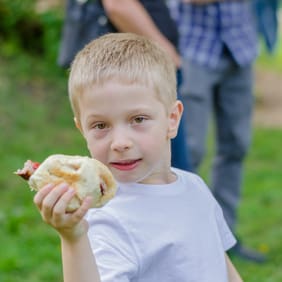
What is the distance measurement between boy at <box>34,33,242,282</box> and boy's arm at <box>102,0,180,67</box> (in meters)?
1.43

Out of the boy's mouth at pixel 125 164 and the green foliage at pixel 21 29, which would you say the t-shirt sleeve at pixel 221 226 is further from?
the green foliage at pixel 21 29

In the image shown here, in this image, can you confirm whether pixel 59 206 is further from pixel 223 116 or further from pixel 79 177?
pixel 223 116

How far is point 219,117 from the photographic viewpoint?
4.63 m

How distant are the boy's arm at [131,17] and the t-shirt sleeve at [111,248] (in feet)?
5.72

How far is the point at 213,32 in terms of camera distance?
433 cm

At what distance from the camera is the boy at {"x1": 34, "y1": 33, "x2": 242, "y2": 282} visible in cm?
199

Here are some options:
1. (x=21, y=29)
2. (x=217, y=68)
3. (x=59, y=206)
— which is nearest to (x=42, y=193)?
(x=59, y=206)

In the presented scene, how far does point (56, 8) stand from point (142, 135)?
7601 millimetres

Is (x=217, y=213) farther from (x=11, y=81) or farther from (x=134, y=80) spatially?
(x=11, y=81)

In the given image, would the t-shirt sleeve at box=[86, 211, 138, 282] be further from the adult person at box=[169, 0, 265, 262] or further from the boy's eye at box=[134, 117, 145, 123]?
the adult person at box=[169, 0, 265, 262]

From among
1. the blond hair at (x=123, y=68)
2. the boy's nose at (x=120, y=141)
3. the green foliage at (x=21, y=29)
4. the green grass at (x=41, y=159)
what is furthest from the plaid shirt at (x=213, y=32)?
the green foliage at (x=21, y=29)

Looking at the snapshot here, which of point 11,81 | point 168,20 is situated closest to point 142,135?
→ point 168,20

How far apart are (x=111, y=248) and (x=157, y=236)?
0.43ft

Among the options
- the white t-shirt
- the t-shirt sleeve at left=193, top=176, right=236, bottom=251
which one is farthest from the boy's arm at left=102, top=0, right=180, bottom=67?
the white t-shirt
